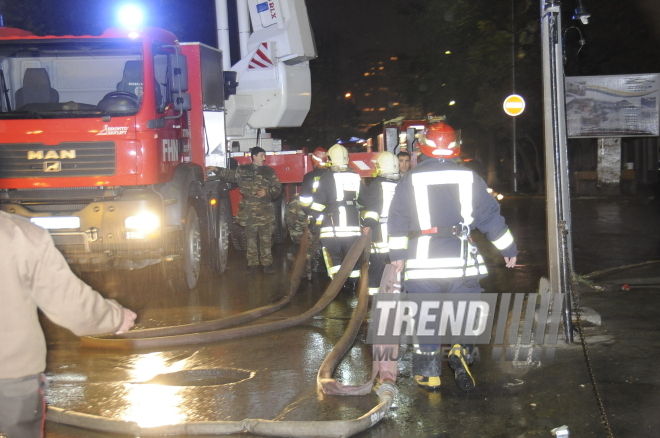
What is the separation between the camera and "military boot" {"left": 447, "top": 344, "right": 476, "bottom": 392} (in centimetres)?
516

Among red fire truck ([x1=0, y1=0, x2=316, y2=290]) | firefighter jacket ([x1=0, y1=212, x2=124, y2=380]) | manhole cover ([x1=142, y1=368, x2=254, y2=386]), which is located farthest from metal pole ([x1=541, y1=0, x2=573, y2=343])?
firefighter jacket ([x1=0, y1=212, x2=124, y2=380])

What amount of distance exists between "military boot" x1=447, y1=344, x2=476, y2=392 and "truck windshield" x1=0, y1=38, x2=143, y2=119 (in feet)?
14.8

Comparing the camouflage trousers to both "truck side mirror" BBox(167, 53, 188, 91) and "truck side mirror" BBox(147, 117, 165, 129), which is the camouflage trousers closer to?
"truck side mirror" BBox(167, 53, 188, 91)

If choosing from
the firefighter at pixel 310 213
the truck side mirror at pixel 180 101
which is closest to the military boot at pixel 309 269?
the firefighter at pixel 310 213

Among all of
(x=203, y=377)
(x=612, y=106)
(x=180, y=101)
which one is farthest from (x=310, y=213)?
(x=612, y=106)

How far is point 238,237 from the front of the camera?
42.8 ft

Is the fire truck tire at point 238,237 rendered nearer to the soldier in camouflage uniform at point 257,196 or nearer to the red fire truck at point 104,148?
the soldier in camouflage uniform at point 257,196

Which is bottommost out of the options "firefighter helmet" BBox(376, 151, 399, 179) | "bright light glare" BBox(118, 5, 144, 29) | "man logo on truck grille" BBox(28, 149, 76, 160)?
"firefighter helmet" BBox(376, 151, 399, 179)

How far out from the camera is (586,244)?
13977mm

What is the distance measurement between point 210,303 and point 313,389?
3576 mm

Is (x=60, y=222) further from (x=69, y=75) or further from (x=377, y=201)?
(x=377, y=201)

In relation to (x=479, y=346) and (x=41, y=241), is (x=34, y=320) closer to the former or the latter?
(x=41, y=241)

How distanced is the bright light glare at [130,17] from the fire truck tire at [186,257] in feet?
7.62

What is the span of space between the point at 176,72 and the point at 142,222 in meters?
1.86
